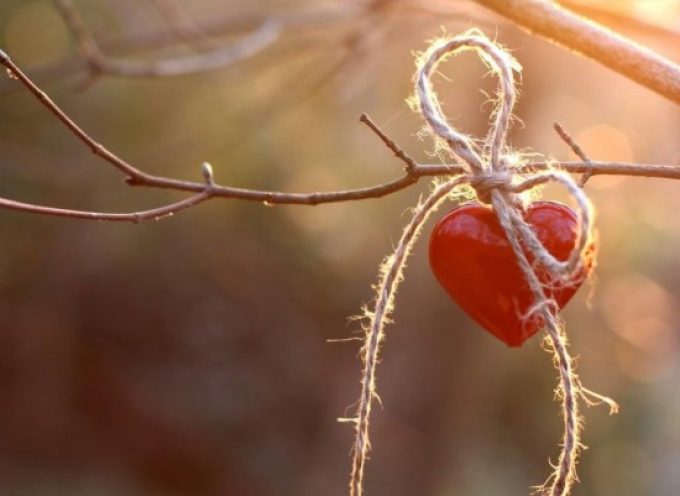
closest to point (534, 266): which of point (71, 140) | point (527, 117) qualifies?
point (527, 117)

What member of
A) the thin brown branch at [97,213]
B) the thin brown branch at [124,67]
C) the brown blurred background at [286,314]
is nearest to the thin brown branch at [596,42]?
the thin brown branch at [97,213]

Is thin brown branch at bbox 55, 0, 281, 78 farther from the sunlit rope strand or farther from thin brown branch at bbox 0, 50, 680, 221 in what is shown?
the sunlit rope strand

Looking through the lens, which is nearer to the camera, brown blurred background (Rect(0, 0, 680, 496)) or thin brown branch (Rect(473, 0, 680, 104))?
thin brown branch (Rect(473, 0, 680, 104))

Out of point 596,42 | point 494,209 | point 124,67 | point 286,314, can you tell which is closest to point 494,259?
point 494,209

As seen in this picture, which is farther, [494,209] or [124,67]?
[124,67]

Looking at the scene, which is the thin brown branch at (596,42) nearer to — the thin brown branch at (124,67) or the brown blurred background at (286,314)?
the thin brown branch at (124,67)

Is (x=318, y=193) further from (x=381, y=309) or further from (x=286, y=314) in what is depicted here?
(x=286, y=314)

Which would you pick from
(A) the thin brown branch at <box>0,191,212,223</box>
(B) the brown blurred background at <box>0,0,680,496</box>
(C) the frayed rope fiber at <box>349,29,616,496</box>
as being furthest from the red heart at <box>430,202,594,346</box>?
(B) the brown blurred background at <box>0,0,680,496</box>
